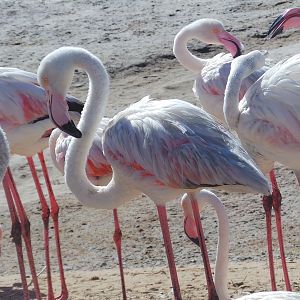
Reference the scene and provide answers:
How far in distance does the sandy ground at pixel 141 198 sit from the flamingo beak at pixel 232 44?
129cm

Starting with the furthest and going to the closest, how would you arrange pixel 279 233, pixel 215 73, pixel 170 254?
pixel 215 73, pixel 279 233, pixel 170 254

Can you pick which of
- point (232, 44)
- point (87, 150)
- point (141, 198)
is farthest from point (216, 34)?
Answer: point (87, 150)

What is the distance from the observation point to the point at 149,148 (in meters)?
5.87

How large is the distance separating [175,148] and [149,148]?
0.15m

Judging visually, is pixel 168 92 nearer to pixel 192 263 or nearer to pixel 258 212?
pixel 258 212

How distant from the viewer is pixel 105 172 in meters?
6.94

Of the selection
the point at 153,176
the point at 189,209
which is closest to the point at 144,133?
the point at 153,176

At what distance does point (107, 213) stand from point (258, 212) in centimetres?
128

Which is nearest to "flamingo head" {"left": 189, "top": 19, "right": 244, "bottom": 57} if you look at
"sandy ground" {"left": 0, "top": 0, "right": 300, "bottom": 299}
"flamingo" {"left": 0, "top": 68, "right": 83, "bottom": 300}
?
"sandy ground" {"left": 0, "top": 0, "right": 300, "bottom": 299}

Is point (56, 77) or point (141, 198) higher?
point (56, 77)

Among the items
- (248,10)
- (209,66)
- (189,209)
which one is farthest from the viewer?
(248,10)

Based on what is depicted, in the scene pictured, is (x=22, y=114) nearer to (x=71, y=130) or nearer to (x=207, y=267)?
(x=71, y=130)

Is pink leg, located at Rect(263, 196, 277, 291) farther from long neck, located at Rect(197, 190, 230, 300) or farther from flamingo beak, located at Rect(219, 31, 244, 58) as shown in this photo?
flamingo beak, located at Rect(219, 31, 244, 58)

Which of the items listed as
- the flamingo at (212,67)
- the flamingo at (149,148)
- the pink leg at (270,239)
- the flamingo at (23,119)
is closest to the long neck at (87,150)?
the flamingo at (149,148)
